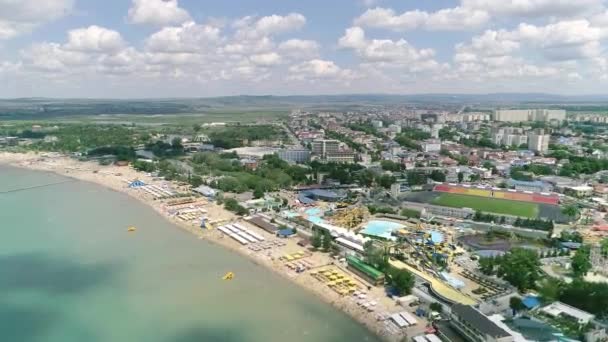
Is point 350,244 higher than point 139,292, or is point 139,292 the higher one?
point 350,244

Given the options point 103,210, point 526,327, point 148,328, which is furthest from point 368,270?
point 103,210

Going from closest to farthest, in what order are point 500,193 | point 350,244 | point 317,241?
point 350,244, point 317,241, point 500,193

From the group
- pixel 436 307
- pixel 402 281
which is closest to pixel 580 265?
pixel 436 307

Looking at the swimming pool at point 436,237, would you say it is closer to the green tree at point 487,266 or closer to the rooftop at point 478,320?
the green tree at point 487,266

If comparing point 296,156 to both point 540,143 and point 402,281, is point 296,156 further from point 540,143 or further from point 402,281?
point 402,281

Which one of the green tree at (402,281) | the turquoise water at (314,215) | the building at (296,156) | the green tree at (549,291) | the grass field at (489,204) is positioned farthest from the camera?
the building at (296,156)

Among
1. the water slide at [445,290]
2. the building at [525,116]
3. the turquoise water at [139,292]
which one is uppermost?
the building at [525,116]

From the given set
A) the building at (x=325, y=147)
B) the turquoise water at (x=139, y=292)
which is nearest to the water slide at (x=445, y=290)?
the turquoise water at (x=139, y=292)
